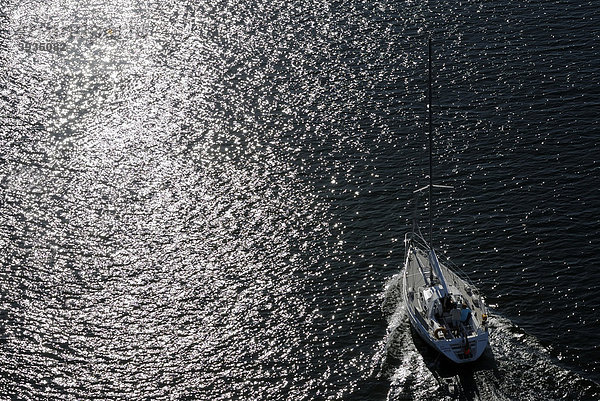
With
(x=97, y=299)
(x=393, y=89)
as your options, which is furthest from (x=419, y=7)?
(x=97, y=299)

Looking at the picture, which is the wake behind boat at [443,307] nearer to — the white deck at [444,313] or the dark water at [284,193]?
the white deck at [444,313]

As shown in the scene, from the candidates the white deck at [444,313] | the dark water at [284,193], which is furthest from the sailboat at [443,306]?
the dark water at [284,193]

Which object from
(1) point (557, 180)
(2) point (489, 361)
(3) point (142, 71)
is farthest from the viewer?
(3) point (142, 71)

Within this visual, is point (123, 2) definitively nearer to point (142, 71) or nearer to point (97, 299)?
point (142, 71)

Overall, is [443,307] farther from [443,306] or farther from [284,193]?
[284,193]

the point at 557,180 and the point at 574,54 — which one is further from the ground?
the point at 574,54

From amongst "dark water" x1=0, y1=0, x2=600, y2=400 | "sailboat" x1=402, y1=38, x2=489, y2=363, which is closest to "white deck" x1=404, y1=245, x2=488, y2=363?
"sailboat" x1=402, y1=38, x2=489, y2=363

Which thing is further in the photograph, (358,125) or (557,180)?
(358,125)

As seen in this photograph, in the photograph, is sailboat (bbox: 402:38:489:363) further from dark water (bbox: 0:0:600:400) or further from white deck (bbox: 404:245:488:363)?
dark water (bbox: 0:0:600:400)
